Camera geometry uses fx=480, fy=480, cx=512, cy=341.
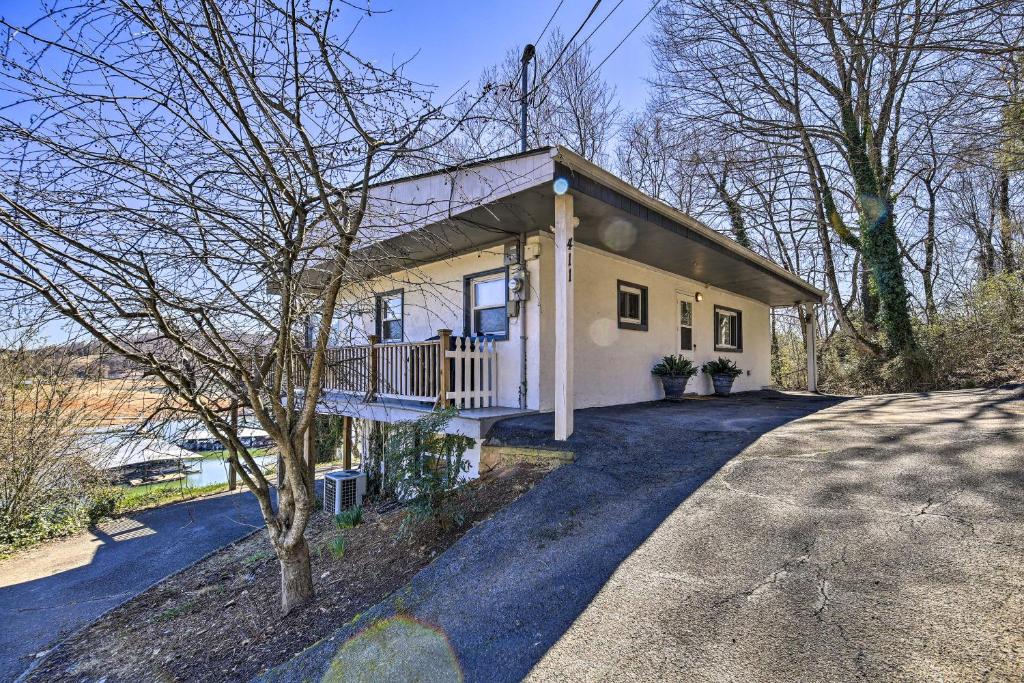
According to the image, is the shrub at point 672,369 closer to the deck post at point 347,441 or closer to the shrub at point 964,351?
→ the deck post at point 347,441

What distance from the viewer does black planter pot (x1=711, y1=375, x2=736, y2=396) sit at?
10.0m

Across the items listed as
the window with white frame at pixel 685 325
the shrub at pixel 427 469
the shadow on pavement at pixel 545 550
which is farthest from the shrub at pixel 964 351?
the shrub at pixel 427 469

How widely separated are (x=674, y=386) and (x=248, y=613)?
7053mm

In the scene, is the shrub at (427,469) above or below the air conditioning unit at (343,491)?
above

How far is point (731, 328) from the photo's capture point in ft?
37.3

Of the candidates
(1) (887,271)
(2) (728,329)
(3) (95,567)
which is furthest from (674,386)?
(3) (95,567)

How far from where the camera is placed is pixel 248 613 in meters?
4.05

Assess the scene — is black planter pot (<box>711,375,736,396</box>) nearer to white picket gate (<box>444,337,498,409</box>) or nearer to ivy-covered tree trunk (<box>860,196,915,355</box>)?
ivy-covered tree trunk (<box>860,196,915,355</box>)

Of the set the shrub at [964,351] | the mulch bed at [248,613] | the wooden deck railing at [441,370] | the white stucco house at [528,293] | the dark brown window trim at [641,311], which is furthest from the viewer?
the shrub at [964,351]

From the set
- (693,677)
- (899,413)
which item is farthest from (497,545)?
(899,413)

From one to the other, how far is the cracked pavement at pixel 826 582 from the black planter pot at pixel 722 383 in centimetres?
610

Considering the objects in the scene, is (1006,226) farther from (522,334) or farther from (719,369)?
(522,334)

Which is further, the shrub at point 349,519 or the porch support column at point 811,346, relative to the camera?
the porch support column at point 811,346

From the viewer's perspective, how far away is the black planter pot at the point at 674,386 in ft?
28.2
